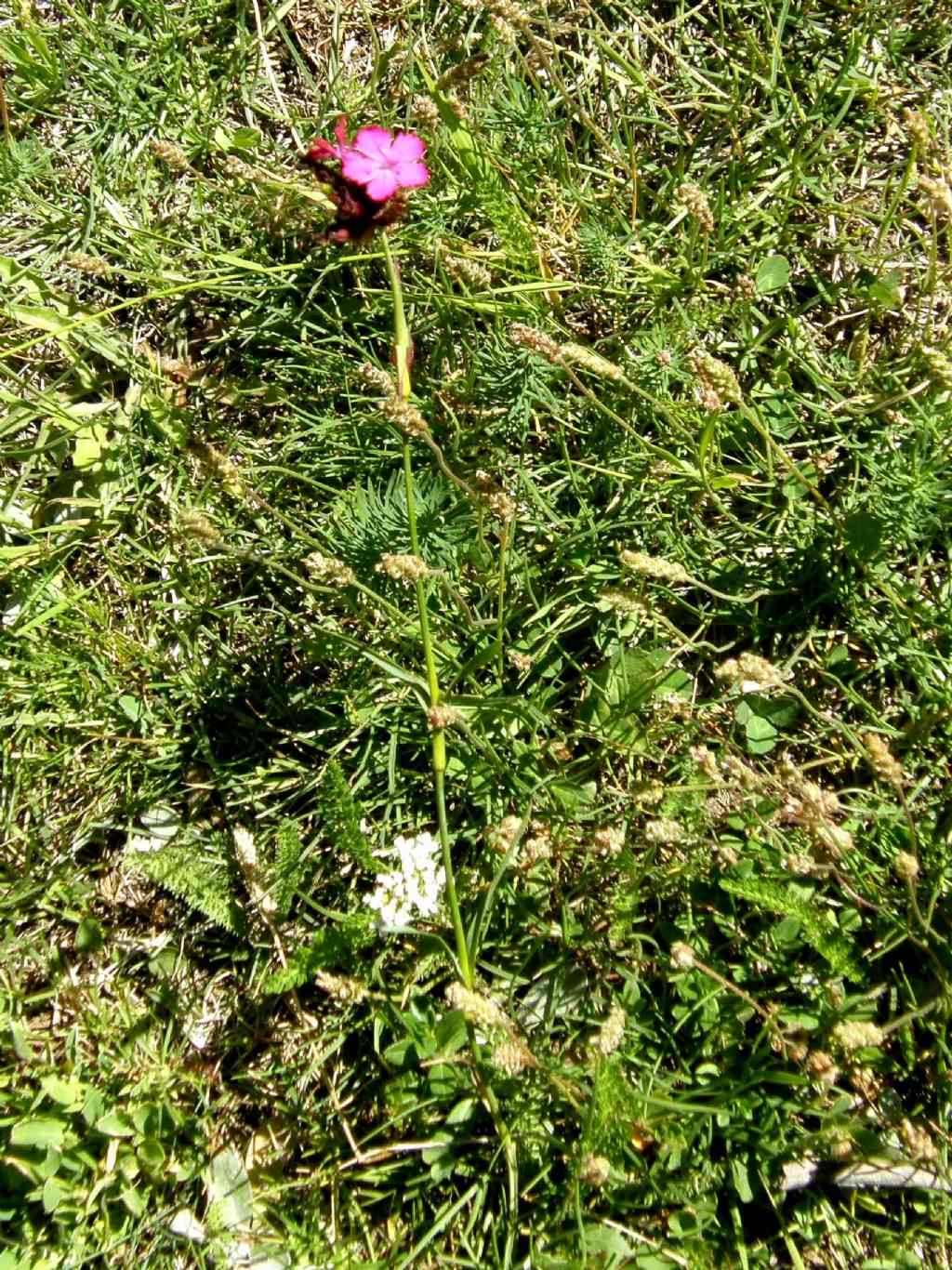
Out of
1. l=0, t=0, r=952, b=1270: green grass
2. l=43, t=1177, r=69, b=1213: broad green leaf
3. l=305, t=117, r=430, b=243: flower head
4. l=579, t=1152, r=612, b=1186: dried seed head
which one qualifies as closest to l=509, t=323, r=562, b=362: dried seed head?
l=0, t=0, r=952, b=1270: green grass

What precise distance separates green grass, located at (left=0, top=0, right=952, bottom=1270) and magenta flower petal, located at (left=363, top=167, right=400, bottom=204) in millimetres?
276

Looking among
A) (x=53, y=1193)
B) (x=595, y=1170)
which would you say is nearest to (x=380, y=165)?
(x=595, y=1170)

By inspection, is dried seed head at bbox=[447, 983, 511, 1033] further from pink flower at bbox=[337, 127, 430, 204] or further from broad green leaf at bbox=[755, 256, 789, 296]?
broad green leaf at bbox=[755, 256, 789, 296]

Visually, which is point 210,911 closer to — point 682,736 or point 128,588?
point 128,588

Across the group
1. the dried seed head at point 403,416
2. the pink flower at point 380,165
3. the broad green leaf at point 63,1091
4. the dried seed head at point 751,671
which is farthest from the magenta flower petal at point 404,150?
the broad green leaf at point 63,1091

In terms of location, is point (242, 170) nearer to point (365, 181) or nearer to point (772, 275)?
point (365, 181)

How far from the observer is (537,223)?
7.32 ft

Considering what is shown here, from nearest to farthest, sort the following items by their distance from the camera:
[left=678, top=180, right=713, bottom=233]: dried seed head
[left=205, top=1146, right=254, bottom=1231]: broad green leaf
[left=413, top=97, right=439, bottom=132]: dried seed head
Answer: [left=678, top=180, right=713, bottom=233]: dried seed head, [left=413, top=97, right=439, bottom=132]: dried seed head, [left=205, top=1146, right=254, bottom=1231]: broad green leaf

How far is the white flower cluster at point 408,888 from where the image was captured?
1.85m

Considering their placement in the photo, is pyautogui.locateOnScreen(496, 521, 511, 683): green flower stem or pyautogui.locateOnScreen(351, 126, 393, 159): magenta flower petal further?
pyautogui.locateOnScreen(496, 521, 511, 683): green flower stem

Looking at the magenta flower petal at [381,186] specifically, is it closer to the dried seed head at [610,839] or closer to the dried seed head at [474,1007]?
the dried seed head at [610,839]

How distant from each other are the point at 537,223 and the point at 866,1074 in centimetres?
179

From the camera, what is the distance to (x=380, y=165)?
5.54ft

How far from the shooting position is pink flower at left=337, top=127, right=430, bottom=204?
1.68 m
